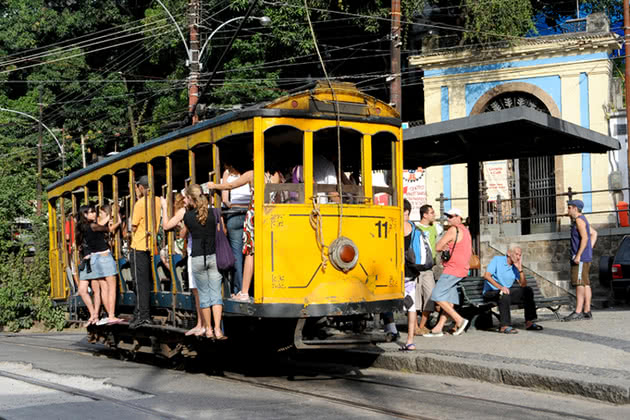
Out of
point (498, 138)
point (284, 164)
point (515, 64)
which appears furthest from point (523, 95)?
point (284, 164)

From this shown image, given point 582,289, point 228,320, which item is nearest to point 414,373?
point 228,320

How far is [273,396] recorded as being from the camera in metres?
9.03

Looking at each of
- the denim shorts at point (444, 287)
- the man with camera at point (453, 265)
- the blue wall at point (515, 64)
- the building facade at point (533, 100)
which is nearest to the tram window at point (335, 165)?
the man with camera at point (453, 265)

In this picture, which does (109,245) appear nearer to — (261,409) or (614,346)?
(261,409)

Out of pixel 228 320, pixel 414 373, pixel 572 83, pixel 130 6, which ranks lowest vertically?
pixel 414 373

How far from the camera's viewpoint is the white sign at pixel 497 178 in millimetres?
27703

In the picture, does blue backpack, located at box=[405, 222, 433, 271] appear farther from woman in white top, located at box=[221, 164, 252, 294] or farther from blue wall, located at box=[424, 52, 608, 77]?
blue wall, located at box=[424, 52, 608, 77]

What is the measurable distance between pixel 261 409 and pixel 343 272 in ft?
7.09

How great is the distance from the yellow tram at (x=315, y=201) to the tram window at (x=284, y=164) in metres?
0.01

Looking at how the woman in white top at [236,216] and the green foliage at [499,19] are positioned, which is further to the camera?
the green foliage at [499,19]

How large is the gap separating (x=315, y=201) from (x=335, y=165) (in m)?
0.76

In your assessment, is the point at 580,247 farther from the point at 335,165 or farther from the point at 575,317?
the point at 335,165

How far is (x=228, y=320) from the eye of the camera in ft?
35.2

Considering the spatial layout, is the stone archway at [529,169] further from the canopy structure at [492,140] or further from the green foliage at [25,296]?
the green foliage at [25,296]
